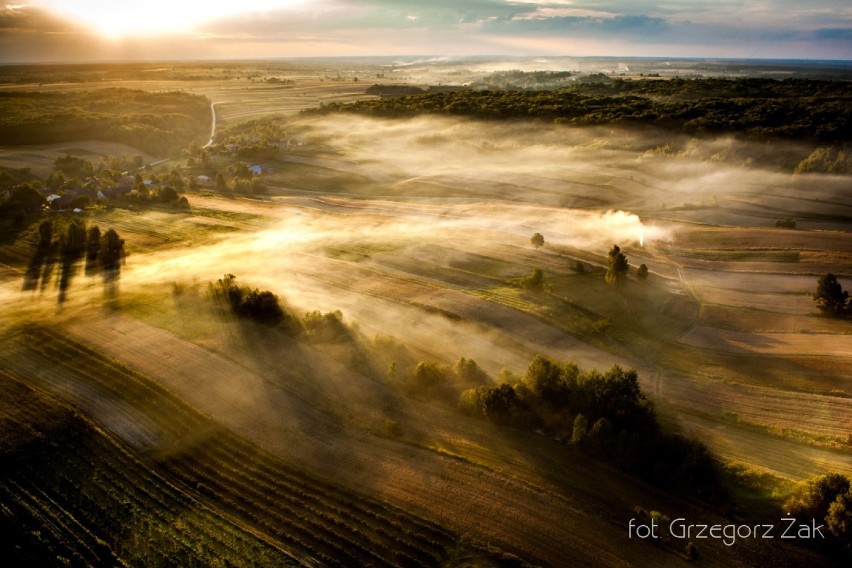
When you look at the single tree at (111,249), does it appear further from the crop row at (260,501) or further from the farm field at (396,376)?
the crop row at (260,501)

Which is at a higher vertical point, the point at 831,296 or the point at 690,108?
the point at 690,108

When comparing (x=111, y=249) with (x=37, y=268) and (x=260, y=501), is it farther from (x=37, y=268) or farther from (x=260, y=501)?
(x=260, y=501)

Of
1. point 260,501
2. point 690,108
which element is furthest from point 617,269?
point 690,108

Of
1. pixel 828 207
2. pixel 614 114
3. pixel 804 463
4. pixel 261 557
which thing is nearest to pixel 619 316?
pixel 804 463

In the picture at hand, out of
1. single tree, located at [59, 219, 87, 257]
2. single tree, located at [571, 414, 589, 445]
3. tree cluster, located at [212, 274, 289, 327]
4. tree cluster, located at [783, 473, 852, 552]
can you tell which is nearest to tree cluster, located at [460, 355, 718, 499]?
single tree, located at [571, 414, 589, 445]

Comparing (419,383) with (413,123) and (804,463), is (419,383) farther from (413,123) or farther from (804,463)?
(413,123)

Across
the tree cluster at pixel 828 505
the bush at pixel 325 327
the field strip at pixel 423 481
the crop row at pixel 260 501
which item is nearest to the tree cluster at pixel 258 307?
the bush at pixel 325 327
